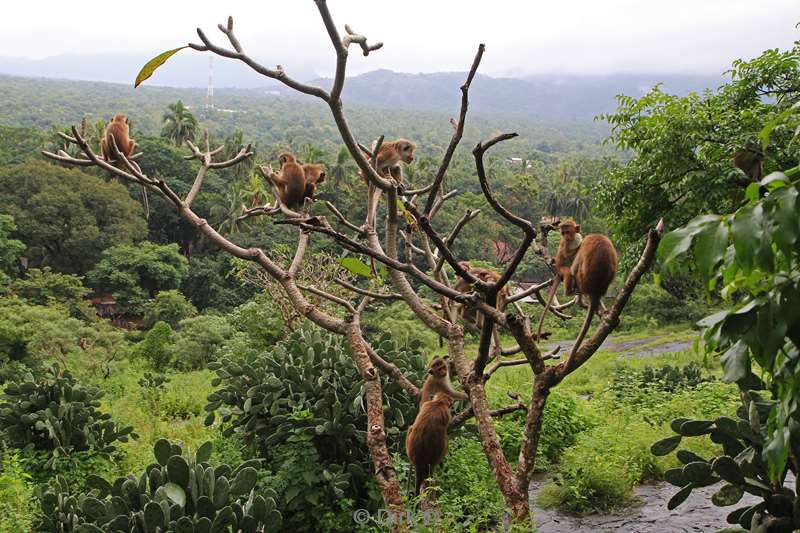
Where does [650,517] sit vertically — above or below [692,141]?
below

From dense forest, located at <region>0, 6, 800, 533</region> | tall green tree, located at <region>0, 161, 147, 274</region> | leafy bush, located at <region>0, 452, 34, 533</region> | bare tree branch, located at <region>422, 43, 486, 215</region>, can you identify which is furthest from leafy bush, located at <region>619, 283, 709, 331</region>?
bare tree branch, located at <region>422, 43, 486, 215</region>

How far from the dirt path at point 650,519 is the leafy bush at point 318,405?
125cm

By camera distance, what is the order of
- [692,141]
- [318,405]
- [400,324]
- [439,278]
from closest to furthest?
[439,278] → [318,405] → [692,141] → [400,324]

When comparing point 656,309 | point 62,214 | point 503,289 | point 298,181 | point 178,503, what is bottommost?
point 656,309

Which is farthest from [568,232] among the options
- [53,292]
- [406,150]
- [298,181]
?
[53,292]

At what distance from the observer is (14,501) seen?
4.50 m

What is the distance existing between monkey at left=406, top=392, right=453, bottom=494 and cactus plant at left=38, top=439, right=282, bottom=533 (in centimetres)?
76

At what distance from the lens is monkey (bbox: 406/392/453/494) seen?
10.9 feet

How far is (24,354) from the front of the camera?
17.1 metres

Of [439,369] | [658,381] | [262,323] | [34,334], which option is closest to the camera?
[439,369]

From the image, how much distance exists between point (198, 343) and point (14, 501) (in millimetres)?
12830

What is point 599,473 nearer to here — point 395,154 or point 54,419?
point 395,154

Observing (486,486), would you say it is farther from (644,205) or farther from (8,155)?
(8,155)

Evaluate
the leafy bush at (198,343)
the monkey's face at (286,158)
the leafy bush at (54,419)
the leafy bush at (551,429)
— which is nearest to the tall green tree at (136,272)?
the leafy bush at (198,343)
